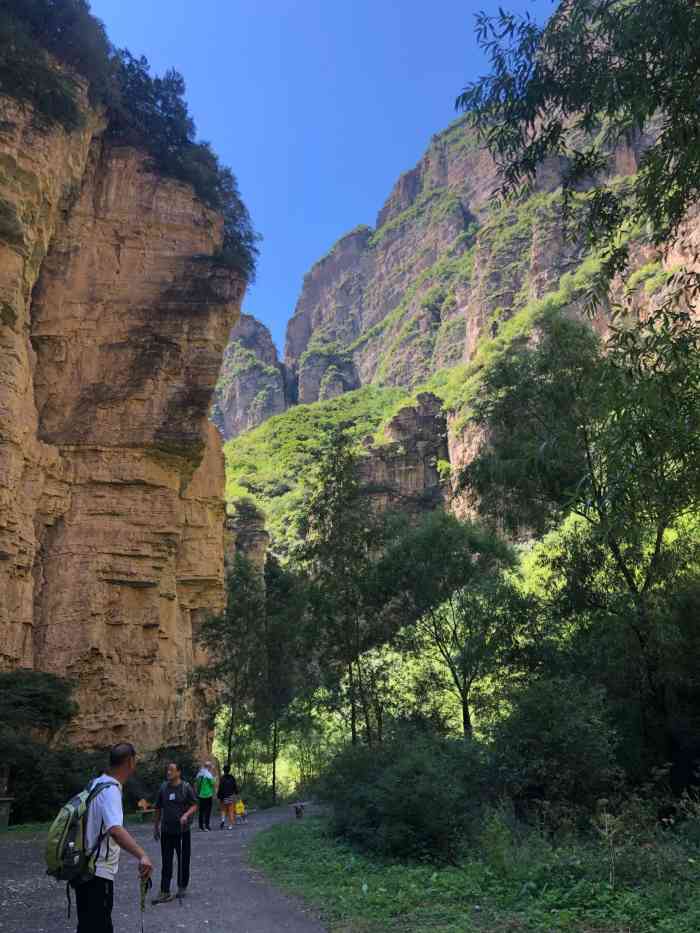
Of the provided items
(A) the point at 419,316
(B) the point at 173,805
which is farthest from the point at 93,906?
(A) the point at 419,316

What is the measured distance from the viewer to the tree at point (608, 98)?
6.62 metres

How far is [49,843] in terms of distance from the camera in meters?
3.76

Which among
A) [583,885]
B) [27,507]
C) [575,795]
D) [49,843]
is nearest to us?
[49,843]

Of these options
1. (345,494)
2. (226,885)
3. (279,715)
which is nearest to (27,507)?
(345,494)

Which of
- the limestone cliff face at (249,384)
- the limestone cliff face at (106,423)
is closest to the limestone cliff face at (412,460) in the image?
the limestone cliff face at (106,423)

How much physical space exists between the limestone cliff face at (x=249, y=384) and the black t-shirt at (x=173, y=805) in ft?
423

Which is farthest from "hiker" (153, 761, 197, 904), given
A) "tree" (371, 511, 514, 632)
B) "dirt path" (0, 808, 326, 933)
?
"tree" (371, 511, 514, 632)

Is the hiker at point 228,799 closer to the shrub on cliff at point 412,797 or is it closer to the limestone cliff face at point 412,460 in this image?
the shrub on cliff at point 412,797

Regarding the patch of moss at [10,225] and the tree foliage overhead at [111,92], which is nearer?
the patch of moss at [10,225]

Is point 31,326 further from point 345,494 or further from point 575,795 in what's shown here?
point 575,795

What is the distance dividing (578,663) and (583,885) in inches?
367

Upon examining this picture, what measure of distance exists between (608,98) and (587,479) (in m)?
4.13

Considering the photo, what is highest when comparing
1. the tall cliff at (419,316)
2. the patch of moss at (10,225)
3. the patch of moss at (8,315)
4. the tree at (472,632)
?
the tall cliff at (419,316)

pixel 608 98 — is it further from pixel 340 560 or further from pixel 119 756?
pixel 340 560
